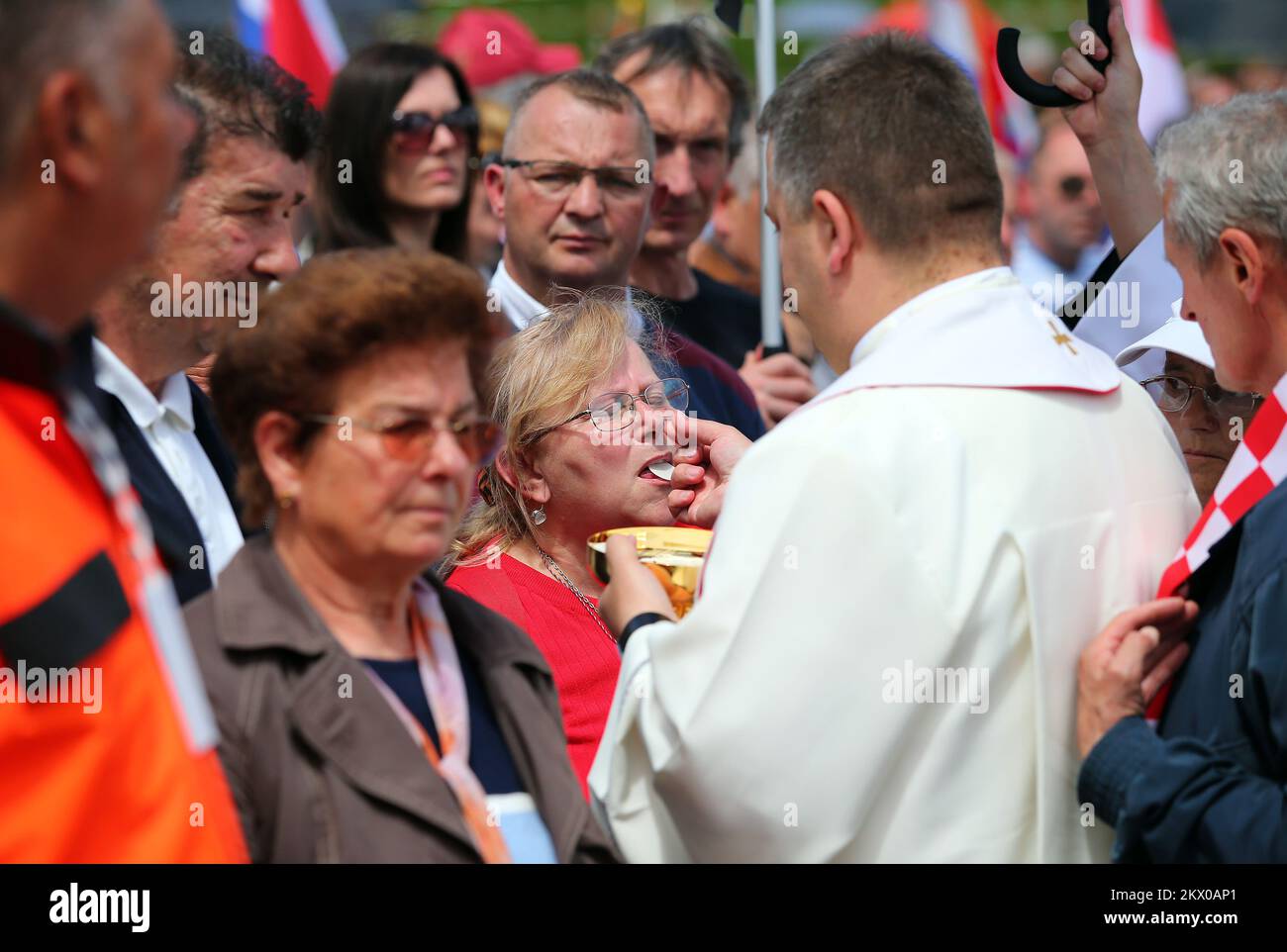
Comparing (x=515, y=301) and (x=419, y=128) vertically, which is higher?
(x=419, y=128)

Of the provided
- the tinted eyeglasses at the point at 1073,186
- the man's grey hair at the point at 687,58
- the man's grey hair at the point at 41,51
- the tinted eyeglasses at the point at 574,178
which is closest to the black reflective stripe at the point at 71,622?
the man's grey hair at the point at 41,51

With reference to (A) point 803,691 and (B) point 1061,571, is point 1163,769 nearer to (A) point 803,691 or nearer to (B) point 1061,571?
(B) point 1061,571

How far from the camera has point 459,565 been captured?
3.46m

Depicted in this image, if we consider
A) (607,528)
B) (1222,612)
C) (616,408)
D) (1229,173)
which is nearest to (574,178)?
(616,408)

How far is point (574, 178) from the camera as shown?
187 inches

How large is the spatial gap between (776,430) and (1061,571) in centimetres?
49

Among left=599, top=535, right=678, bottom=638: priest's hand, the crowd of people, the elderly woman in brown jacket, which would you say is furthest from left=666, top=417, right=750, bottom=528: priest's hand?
the elderly woman in brown jacket

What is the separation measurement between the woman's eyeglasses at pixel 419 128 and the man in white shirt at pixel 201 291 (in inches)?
62.7

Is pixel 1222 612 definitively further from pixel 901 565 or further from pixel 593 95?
pixel 593 95

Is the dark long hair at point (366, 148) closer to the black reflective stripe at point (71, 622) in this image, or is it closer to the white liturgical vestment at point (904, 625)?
the white liturgical vestment at point (904, 625)

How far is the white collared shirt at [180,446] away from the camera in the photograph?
3.11m

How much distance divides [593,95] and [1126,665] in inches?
110

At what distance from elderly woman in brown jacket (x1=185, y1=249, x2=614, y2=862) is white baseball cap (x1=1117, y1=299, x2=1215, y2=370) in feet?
5.74
